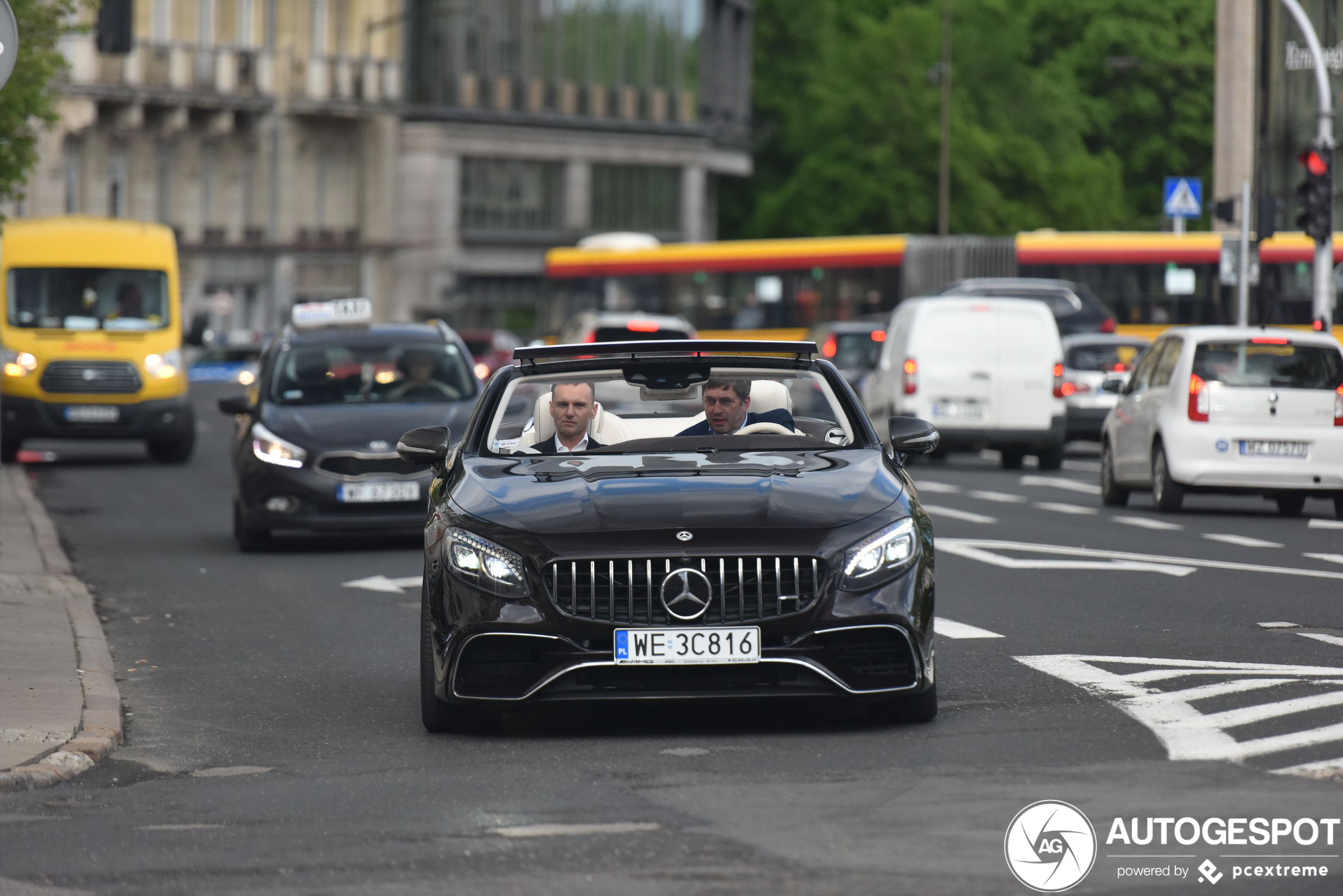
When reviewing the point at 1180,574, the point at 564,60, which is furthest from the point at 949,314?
the point at 564,60

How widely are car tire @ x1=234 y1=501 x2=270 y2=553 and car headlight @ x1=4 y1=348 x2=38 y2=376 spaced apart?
505 inches

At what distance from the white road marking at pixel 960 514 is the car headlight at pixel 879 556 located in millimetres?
11961

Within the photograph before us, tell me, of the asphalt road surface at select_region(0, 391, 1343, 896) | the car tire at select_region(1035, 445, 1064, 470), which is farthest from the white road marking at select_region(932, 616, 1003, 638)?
the car tire at select_region(1035, 445, 1064, 470)

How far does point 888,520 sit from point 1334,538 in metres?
10.6

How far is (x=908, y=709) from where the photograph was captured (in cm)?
913

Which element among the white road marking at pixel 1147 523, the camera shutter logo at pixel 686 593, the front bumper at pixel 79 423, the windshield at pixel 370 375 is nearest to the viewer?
the camera shutter logo at pixel 686 593

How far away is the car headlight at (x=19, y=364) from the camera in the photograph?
3109 centimetres

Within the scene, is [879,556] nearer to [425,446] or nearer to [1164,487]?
[425,446]

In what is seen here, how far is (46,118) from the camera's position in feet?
74.2

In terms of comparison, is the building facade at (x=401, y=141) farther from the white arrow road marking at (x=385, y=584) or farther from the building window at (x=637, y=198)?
the white arrow road marking at (x=385, y=584)

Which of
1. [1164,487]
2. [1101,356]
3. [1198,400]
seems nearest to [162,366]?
[1101,356]

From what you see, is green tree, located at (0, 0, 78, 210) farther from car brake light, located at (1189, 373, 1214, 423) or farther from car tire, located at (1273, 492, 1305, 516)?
car tire, located at (1273, 492, 1305, 516)

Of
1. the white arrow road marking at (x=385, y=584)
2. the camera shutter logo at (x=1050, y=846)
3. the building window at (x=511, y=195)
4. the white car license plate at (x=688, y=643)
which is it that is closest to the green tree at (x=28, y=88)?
the white arrow road marking at (x=385, y=584)

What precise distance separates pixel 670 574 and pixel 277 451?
1014 centimetres
